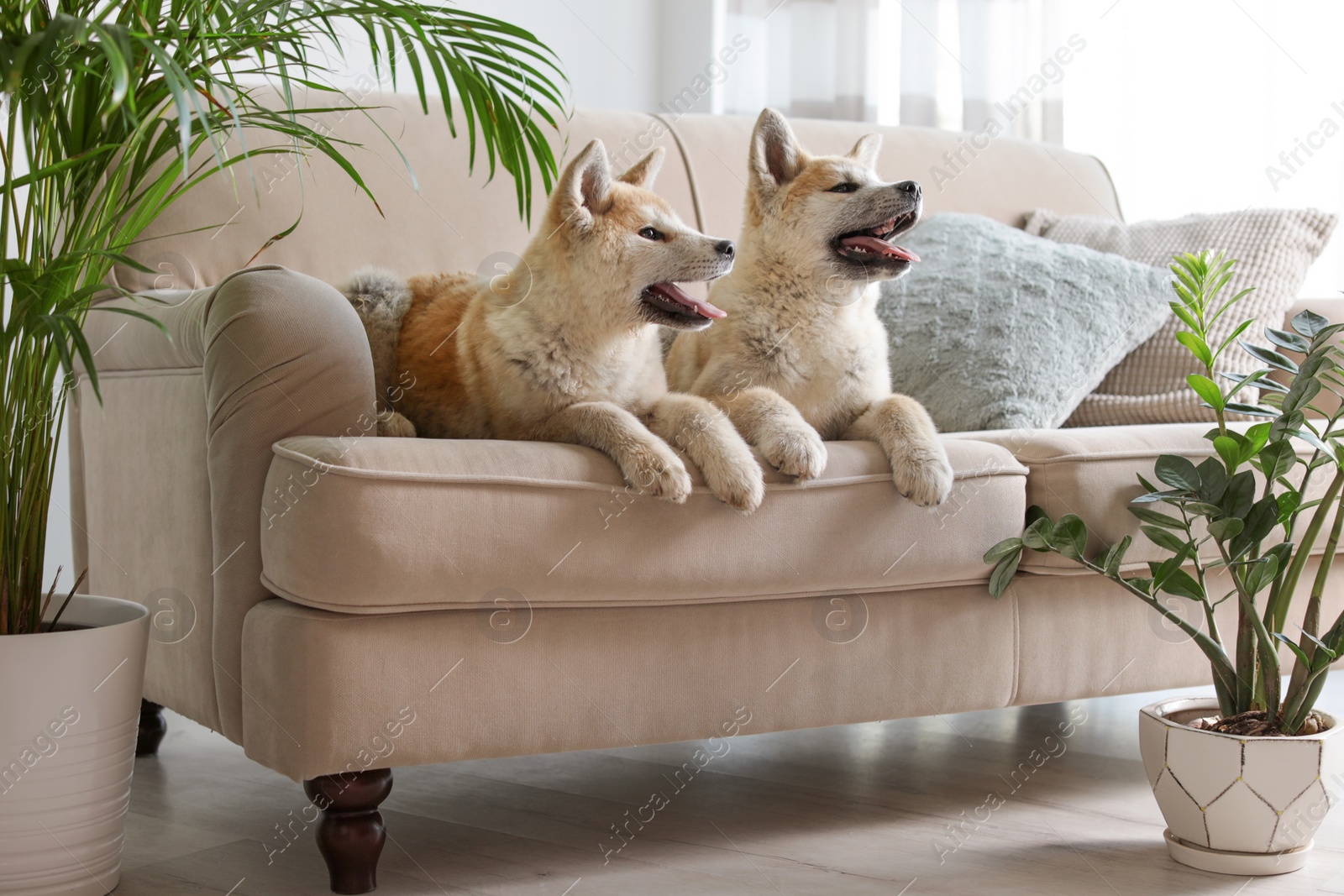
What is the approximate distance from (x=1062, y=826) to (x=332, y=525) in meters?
1.12

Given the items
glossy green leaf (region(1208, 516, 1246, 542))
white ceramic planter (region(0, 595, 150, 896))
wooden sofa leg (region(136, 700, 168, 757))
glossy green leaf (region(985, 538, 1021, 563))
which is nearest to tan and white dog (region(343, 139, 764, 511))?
glossy green leaf (region(985, 538, 1021, 563))

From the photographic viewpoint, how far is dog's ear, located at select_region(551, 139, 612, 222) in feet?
5.18

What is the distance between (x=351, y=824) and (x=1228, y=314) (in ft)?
5.93

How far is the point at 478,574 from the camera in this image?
1349mm

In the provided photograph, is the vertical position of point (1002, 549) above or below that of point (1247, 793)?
above

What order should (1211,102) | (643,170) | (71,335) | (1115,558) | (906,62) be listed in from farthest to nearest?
1. (906,62)
2. (1211,102)
3. (643,170)
4. (1115,558)
5. (71,335)

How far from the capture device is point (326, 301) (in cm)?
145

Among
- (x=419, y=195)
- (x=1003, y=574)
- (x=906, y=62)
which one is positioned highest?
(x=906, y=62)

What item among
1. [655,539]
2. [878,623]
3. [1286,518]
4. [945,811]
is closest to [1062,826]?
[945,811]

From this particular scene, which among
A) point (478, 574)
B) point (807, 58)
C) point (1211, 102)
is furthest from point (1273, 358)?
point (807, 58)

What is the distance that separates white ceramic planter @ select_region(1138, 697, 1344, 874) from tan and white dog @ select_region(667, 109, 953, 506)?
0.60 m

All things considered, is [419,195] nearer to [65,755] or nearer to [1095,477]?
[65,755]

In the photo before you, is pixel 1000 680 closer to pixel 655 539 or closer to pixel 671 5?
pixel 655 539

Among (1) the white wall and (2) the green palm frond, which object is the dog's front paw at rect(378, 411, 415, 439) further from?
(1) the white wall
